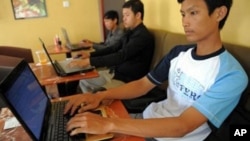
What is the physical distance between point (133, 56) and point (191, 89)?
3.74ft

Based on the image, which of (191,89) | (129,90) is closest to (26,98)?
(129,90)

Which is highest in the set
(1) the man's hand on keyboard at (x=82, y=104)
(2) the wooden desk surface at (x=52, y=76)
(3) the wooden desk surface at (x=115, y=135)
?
(1) the man's hand on keyboard at (x=82, y=104)

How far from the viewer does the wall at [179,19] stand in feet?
4.30

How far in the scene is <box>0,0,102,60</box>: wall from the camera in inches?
159

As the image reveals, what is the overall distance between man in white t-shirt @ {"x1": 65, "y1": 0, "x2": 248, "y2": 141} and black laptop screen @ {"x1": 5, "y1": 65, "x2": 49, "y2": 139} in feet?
0.40

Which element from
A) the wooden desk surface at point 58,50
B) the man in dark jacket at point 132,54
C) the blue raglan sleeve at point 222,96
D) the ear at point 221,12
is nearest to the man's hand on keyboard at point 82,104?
Result: the blue raglan sleeve at point 222,96

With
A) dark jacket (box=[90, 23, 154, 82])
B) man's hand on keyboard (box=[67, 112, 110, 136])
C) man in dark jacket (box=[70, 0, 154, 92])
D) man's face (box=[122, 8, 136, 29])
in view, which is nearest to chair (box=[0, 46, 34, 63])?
man in dark jacket (box=[70, 0, 154, 92])

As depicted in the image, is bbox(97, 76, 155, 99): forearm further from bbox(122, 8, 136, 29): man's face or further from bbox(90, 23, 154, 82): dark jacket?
bbox(122, 8, 136, 29): man's face

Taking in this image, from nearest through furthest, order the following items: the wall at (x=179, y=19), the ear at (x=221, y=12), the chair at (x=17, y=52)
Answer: the ear at (x=221, y=12) < the wall at (x=179, y=19) < the chair at (x=17, y=52)

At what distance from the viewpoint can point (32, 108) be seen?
827 millimetres

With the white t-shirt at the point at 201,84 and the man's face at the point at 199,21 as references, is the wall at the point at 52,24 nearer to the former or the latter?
the white t-shirt at the point at 201,84

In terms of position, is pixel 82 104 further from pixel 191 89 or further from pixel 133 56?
pixel 133 56

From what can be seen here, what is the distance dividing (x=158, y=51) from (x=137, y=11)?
44cm

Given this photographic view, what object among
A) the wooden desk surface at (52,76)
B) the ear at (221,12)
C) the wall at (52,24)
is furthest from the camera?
the wall at (52,24)
